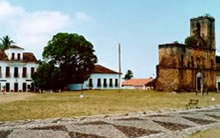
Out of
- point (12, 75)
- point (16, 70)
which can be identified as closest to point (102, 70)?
point (16, 70)

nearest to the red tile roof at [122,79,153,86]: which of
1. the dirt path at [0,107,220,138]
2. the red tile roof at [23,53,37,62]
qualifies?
the red tile roof at [23,53,37,62]

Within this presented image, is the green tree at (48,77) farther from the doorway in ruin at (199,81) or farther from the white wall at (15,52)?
the doorway in ruin at (199,81)

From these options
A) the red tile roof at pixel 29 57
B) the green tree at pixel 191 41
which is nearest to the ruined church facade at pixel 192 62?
the green tree at pixel 191 41

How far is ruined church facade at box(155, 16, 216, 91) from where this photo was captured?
38562 millimetres

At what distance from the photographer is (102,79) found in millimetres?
55156

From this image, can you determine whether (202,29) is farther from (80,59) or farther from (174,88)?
(80,59)

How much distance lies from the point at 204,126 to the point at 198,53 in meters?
33.9

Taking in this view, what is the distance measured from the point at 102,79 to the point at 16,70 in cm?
1518

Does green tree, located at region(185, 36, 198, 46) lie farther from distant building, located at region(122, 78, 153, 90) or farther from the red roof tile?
the red roof tile

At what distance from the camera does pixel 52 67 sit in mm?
41500

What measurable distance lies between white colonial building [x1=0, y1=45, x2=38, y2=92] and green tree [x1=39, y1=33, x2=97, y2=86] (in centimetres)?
648

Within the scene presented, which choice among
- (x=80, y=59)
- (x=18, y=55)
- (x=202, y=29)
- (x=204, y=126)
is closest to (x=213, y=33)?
(x=202, y=29)

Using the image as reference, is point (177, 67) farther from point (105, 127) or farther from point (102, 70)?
point (105, 127)

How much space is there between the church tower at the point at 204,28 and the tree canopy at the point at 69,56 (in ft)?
49.3
